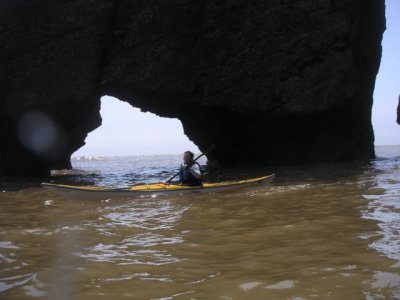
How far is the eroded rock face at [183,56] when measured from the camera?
1736 centimetres

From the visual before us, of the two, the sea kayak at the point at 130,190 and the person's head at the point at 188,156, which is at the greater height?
the person's head at the point at 188,156

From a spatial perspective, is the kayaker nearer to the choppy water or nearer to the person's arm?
the person's arm

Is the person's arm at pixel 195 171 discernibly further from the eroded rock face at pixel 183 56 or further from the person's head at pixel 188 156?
the eroded rock face at pixel 183 56

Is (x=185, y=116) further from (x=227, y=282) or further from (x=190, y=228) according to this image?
(x=227, y=282)

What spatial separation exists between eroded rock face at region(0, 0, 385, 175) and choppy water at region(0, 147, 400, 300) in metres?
9.82

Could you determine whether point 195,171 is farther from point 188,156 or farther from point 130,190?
point 130,190

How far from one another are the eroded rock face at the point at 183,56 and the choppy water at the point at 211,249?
9.82m

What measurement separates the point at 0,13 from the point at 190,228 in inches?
607

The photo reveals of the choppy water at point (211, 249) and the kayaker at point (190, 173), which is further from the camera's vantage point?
the kayaker at point (190, 173)

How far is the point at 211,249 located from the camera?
16.2 feet

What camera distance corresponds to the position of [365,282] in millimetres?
3496

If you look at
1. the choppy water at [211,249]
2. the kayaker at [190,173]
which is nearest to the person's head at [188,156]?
the kayaker at [190,173]

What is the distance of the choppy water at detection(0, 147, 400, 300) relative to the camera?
356 cm

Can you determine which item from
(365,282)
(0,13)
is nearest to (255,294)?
(365,282)
